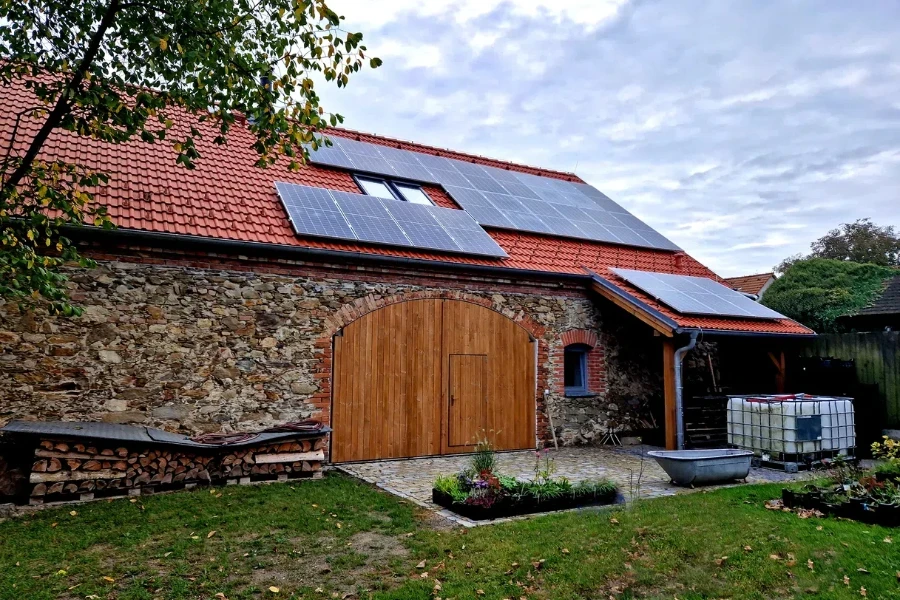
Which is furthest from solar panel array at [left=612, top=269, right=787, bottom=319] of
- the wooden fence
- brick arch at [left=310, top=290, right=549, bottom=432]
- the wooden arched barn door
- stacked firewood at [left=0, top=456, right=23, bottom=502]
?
stacked firewood at [left=0, top=456, right=23, bottom=502]

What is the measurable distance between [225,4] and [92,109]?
1.59 metres

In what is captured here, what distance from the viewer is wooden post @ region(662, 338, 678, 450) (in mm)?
10062

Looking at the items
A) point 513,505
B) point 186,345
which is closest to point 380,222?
point 186,345

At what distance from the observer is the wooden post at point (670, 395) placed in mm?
10062

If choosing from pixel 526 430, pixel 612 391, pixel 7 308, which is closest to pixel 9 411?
pixel 7 308

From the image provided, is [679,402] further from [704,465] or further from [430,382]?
[430,382]

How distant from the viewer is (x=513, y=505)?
6.23 meters

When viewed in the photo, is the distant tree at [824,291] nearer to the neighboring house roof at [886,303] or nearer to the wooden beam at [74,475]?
the neighboring house roof at [886,303]

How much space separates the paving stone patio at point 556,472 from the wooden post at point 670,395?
1.88 feet

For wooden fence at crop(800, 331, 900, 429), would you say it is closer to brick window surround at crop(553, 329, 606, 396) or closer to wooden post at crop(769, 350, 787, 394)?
wooden post at crop(769, 350, 787, 394)

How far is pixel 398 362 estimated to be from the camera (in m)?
9.70

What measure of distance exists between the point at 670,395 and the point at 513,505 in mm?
5056

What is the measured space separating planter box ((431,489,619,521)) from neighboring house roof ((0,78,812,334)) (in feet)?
14.0

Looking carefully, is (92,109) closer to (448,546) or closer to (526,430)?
(448,546)
